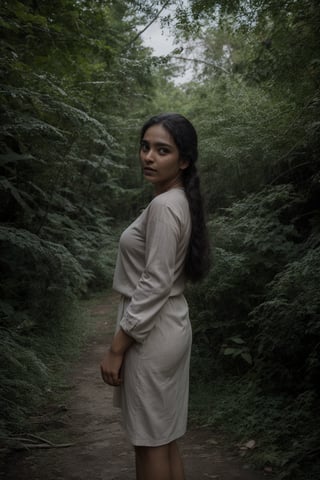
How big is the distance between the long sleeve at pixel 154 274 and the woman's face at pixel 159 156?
0.81 ft

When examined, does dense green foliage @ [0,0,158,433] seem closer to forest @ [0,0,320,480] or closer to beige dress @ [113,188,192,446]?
forest @ [0,0,320,480]

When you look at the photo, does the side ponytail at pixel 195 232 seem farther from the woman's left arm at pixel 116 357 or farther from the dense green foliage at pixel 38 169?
the dense green foliage at pixel 38 169

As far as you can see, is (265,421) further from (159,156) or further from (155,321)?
(159,156)

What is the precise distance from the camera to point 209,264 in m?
2.46

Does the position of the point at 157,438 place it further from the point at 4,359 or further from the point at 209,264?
the point at 4,359

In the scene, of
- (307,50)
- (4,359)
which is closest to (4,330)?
(4,359)

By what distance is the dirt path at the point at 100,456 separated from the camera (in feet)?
12.0

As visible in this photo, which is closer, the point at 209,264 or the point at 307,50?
the point at 209,264

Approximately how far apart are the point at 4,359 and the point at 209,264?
327 cm

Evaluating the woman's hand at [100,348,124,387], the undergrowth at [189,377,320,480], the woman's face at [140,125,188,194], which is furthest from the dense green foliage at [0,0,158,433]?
the woman's face at [140,125,188,194]

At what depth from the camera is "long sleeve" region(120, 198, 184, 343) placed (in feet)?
6.77

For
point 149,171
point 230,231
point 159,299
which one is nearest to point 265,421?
point 230,231

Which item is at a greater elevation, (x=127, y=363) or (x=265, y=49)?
(x=265, y=49)

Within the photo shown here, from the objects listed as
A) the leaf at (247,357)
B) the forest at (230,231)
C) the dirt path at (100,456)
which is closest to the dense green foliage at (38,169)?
the forest at (230,231)
